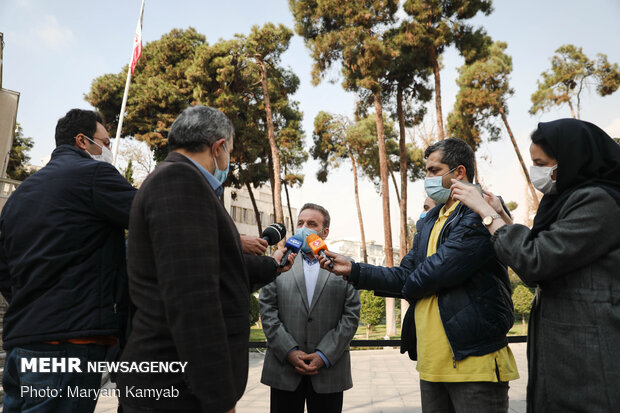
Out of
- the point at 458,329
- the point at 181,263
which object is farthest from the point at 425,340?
the point at 181,263

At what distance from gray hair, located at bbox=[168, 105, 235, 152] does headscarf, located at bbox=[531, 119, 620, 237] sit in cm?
152

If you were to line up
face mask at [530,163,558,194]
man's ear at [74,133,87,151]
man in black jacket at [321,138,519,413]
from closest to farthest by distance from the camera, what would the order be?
face mask at [530,163,558,194] → man in black jacket at [321,138,519,413] → man's ear at [74,133,87,151]

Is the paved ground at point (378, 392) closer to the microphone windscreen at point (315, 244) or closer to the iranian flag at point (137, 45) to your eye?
the microphone windscreen at point (315, 244)

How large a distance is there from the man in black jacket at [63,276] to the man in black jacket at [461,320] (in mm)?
1601

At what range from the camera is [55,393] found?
203 cm

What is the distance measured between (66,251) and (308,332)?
5.73 feet

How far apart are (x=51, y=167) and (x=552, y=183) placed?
252cm

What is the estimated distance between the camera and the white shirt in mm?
3395


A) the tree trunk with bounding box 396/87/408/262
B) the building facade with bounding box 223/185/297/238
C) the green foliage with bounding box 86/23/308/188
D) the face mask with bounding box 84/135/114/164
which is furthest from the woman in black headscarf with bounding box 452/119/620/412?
the building facade with bounding box 223/185/297/238

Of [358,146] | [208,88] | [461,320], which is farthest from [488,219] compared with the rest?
[358,146]

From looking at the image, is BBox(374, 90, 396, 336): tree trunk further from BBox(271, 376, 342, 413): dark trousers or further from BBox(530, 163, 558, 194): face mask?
BBox(530, 163, 558, 194): face mask

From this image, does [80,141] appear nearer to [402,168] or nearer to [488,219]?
[488,219]

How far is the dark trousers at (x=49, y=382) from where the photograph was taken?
2.03 meters

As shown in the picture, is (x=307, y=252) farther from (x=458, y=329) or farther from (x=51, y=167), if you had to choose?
(x=51, y=167)
